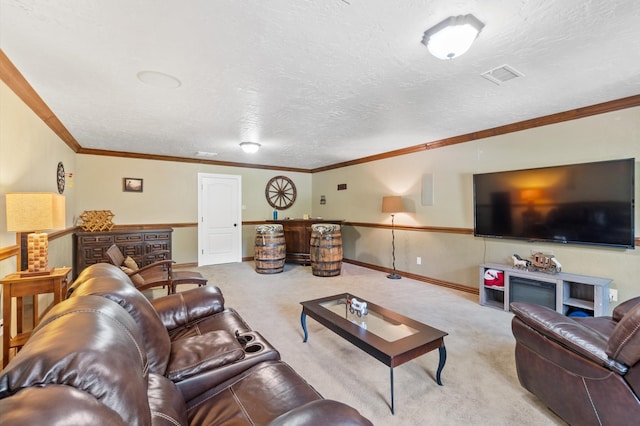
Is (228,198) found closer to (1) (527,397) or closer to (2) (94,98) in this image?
(2) (94,98)

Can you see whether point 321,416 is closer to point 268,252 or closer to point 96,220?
point 268,252

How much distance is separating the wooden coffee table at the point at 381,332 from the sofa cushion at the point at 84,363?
4.58 ft

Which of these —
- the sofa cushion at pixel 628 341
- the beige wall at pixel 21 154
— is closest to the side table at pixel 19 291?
the beige wall at pixel 21 154

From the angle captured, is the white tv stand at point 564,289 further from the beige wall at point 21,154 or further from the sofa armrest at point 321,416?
the beige wall at point 21,154

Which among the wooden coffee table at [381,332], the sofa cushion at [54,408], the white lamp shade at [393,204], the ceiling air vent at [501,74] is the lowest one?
the wooden coffee table at [381,332]

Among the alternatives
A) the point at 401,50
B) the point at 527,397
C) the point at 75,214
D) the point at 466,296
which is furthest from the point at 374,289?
the point at 75,214

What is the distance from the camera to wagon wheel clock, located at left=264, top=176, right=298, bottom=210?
23.1 ft

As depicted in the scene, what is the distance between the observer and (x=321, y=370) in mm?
2227

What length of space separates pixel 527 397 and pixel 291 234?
472 cm

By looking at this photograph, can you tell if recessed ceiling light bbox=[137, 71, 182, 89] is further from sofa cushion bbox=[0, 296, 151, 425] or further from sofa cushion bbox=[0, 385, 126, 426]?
sofa cushion bbox=[0, 385, 126, 426]

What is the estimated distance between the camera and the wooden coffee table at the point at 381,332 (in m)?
1.82

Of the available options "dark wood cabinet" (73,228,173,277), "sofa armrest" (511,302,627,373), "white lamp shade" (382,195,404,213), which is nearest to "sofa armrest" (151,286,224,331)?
"sofa armrest" (511,302,627,373)

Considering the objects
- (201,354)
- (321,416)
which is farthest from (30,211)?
(321,416)

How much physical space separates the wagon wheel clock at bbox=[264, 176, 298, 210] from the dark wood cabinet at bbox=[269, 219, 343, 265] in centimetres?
119
